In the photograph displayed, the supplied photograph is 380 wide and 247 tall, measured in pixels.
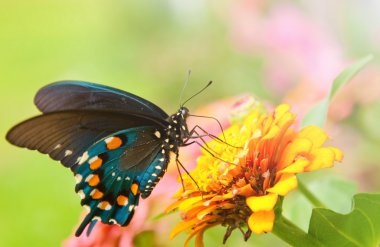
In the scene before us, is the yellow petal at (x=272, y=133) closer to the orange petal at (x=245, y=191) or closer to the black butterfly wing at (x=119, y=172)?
the orange petal at (x=245, y=191)

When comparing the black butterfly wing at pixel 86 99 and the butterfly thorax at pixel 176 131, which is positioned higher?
the black butterfly wing at pixel 86 99

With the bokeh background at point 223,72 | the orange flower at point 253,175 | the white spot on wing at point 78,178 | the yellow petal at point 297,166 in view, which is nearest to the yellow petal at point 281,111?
the orange flower at point 253,175

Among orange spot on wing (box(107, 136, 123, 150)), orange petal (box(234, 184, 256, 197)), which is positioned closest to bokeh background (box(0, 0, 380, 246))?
orange spot on wing (box(107, 136, 123, 150))

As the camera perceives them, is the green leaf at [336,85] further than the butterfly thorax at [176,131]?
No

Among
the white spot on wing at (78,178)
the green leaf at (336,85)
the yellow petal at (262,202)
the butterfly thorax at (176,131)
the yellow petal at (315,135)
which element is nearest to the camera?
the yellow petal at (262,202)

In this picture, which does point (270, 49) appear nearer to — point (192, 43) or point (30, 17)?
point (192, 43)

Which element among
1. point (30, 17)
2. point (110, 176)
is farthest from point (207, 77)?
point (30, 17)

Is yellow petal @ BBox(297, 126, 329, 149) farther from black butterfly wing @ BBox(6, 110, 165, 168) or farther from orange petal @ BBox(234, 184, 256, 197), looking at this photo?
black butterfly wing @ BBox(6, 110, 165, 168)
